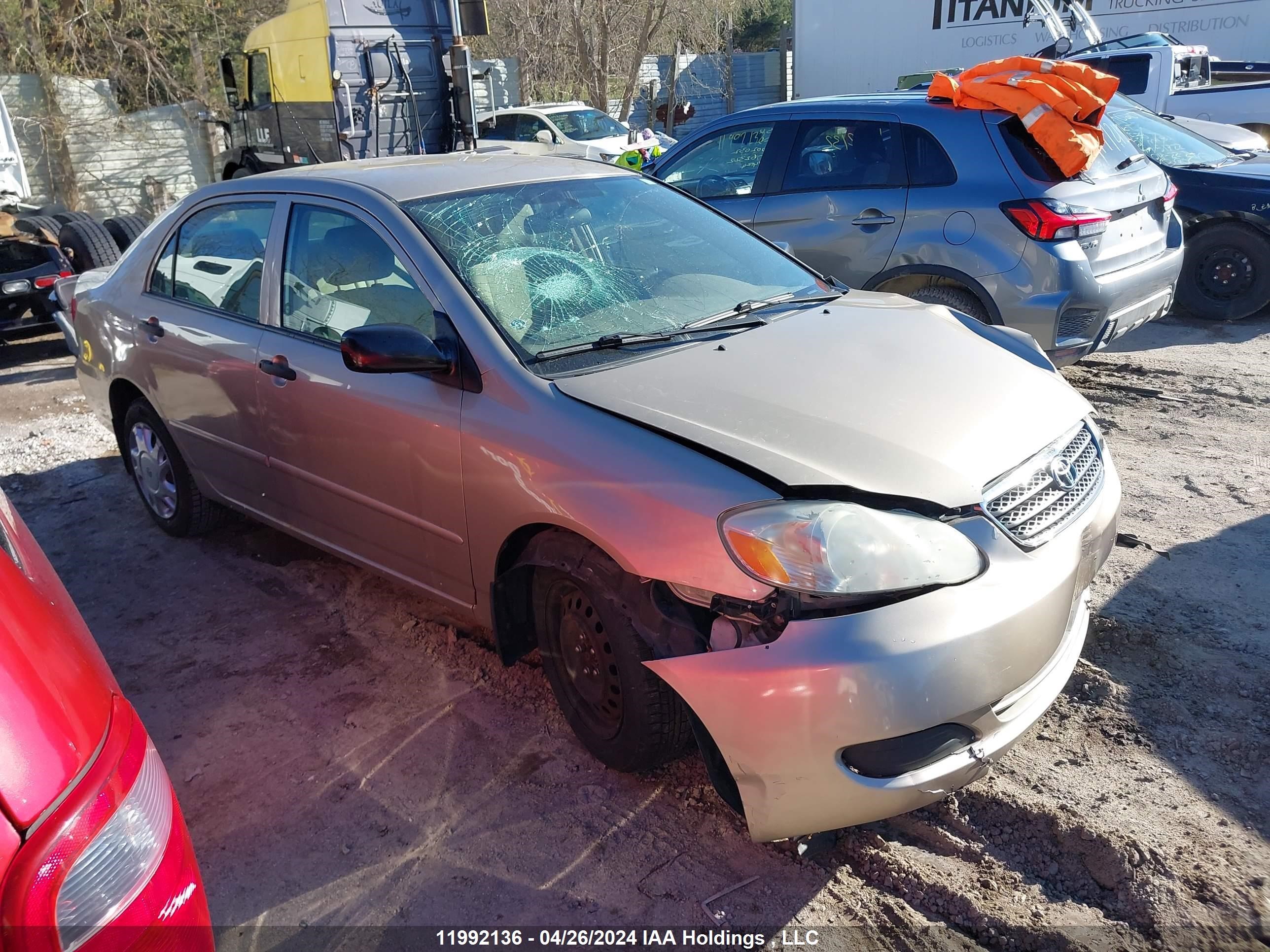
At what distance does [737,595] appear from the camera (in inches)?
91.8

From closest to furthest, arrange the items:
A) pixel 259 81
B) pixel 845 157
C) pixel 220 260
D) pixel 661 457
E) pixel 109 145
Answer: pixel 661 457
pixel 220 260
pixel 845 157
pixel 259 81
pixel 109 145

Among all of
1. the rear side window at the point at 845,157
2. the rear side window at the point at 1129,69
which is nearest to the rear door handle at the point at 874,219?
the rear side window at the point at 845,157

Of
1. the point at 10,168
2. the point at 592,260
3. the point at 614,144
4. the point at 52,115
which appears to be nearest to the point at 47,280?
the point at 10,168

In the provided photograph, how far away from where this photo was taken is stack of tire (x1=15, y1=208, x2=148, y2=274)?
30.8 feet

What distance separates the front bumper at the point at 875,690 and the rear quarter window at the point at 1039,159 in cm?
372

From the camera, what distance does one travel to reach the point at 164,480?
477 cm

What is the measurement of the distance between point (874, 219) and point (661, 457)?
385cm

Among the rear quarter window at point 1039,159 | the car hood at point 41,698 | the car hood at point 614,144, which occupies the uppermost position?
the rear quarter window at point 1039,159

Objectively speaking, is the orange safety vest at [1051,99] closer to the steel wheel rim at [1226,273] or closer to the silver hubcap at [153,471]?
the steel wheel rim at [1226,273]

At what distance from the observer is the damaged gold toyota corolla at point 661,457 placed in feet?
7.52

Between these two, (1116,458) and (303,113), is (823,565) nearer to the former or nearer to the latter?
(1116,458)

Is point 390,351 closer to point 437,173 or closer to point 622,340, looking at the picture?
point 622,340

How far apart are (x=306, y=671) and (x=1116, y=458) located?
13.2 feet

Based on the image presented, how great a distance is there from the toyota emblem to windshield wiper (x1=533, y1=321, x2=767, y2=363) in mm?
1029
